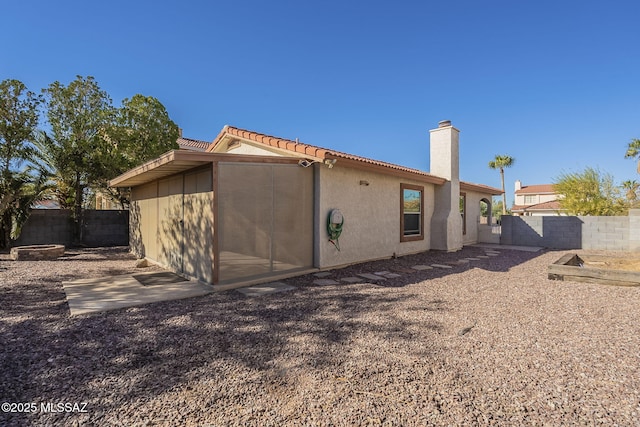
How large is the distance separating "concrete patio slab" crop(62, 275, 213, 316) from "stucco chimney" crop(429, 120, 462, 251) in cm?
910

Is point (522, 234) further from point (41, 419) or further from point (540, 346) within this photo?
point (41, 419)

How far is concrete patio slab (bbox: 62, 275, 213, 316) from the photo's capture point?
4938 millimetres

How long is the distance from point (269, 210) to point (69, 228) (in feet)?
36.8

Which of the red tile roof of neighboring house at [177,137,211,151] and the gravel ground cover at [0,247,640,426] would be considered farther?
the red tile roof of neighboring house at [177,137,211,151]

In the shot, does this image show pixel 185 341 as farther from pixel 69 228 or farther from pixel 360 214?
pixel 69 228

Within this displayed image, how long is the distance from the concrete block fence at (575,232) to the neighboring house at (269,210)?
5.63 metres

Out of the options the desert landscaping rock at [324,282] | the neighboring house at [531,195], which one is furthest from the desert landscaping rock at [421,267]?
the neighboring house at [531,195]

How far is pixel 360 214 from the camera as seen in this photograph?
8930mm

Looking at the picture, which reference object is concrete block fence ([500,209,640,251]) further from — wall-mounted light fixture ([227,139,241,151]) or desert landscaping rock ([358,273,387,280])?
wall-mounted light fixture ([227,139,241,151])

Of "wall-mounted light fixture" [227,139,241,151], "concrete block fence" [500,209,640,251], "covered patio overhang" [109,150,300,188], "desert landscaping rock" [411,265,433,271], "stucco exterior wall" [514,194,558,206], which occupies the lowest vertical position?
"desert landscaping rock" [411,265,433,271]

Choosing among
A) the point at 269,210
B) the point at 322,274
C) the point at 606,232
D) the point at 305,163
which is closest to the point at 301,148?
the point at 305,163

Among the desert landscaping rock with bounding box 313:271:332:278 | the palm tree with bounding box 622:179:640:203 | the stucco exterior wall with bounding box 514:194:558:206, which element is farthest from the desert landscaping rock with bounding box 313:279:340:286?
the stucco exterior wall with bounding box 514:194:558:206

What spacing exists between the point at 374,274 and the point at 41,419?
6.29m

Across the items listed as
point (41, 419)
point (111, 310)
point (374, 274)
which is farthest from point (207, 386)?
point (374, 274)
